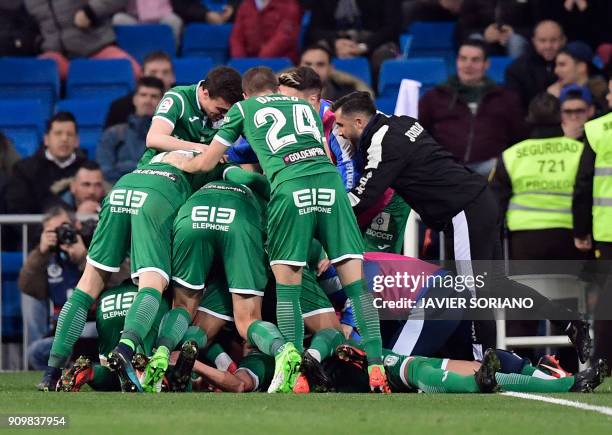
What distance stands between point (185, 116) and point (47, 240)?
218 centimetres

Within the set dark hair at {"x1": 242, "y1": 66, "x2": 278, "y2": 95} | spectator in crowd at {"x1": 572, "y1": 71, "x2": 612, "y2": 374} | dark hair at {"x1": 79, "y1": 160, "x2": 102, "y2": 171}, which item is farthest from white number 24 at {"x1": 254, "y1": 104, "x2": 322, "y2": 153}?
dark hair at {"x1": 79, "y1": 160, "x2": 102, "y2": 171}

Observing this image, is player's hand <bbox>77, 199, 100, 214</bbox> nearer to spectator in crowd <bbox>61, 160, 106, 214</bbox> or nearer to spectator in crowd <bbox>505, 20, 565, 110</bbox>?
spectator in crowd <bbox>61, 160, 106, 214</bbox>

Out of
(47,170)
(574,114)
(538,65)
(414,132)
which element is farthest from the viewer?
(538,65)

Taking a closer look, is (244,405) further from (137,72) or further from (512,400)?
(137,72)

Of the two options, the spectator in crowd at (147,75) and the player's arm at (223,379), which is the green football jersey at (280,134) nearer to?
the player's arm at (223,379)

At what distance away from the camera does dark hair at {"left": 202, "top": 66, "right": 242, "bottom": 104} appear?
10.2m

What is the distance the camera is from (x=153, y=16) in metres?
17.0

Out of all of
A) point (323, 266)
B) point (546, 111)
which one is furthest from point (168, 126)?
point (546, 111)

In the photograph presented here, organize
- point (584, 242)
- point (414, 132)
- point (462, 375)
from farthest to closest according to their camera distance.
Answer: point (584, 242)
point (414, 132)
point (462, 375)

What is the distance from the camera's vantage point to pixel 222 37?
16906 mm

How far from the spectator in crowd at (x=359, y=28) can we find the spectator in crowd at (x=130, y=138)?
8.78 ft

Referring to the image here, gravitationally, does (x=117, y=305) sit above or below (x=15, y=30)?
below

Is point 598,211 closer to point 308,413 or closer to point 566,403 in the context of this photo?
point 566,403

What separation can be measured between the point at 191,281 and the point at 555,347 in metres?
4.13
